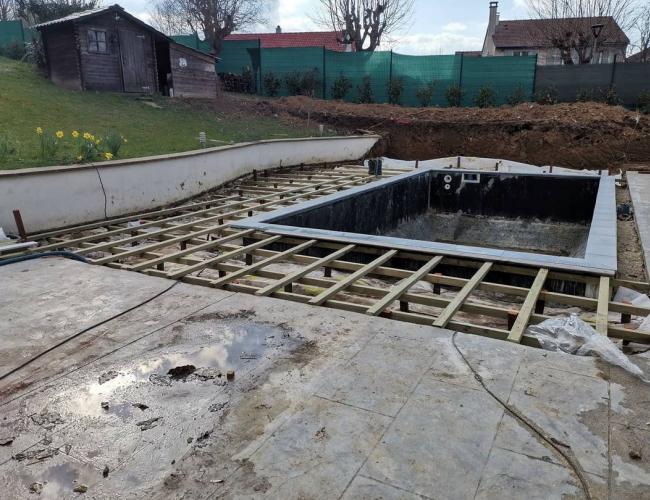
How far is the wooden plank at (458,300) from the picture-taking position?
3309mm

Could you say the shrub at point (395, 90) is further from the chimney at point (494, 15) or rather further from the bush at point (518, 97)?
the chimney at point (494, 15)

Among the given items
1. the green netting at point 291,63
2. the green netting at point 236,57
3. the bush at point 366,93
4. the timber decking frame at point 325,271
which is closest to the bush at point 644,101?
the bush at point 366,93

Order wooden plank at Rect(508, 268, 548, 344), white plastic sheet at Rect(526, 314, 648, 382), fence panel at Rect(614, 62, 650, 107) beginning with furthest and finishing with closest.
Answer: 1. fence panel at Rect(614, 62, 650, 107)
2. wooden plank at Rect(508, 268, 548, 344)
3. white plastic sheet at Rect(526, 314, 648, 382)

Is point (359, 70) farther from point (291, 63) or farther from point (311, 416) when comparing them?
point (311, 416)

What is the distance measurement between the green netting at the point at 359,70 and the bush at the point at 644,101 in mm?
8434

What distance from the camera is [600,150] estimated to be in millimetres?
14508

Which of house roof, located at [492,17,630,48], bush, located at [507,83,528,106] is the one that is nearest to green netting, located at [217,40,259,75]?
bush, located at [507,83,528,106]

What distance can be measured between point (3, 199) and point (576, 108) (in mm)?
15673

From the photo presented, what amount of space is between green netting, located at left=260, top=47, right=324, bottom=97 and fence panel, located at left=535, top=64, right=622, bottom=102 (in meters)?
8.10

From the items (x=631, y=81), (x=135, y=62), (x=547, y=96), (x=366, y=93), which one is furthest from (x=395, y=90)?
(x=135, y=62)

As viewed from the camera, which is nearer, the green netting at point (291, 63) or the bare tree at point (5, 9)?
the green netting at point (291, 63)

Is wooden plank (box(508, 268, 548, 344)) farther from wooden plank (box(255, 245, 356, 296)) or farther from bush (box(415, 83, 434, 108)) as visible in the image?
bush (box(415, 83, 434, 108))

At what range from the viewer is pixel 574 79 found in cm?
1722

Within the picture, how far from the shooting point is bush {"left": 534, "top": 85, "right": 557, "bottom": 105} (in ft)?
56.6
